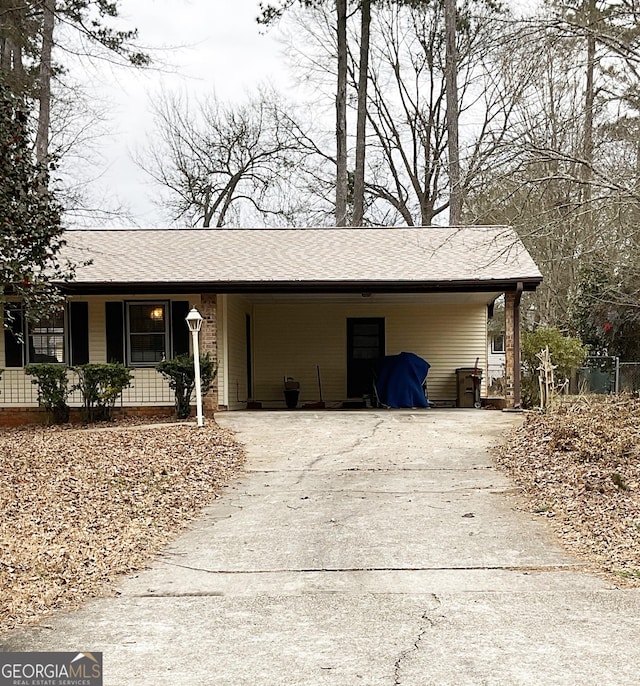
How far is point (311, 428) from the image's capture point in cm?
1362

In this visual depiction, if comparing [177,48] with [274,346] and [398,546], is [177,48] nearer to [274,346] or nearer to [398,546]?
[274,346]

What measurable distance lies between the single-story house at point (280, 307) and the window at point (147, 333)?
0.02 metres

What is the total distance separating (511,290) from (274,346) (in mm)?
6156

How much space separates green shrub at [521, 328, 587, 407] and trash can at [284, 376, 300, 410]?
4.93m

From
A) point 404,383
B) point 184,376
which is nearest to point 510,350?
point 404,383

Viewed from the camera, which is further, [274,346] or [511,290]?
[274,346]

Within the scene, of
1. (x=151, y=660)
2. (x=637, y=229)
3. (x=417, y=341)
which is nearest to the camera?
(x=151, y=660)

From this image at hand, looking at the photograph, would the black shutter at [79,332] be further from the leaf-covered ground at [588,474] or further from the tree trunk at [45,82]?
the leaf-covered ground at [588,474]

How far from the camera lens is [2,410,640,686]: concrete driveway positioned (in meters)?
3.95

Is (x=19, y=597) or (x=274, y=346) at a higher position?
(x=274, y=346)

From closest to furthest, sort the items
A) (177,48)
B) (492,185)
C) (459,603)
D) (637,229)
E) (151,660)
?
1. (151,660)
2. (459,603)
3. (492,185)
4. (637,229)
5. (177,48)

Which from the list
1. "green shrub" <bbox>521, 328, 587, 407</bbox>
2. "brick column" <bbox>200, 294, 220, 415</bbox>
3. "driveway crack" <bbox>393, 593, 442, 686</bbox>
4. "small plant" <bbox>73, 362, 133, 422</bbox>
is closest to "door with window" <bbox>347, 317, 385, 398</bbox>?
"green shrub" <bbox>521, 328, 587, 407</bbox>

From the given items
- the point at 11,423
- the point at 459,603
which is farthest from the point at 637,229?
the point at 11,423

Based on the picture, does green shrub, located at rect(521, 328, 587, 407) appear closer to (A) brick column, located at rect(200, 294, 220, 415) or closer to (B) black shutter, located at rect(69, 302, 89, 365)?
(A) brick column, located at rect(200, 294, 220, 415)
